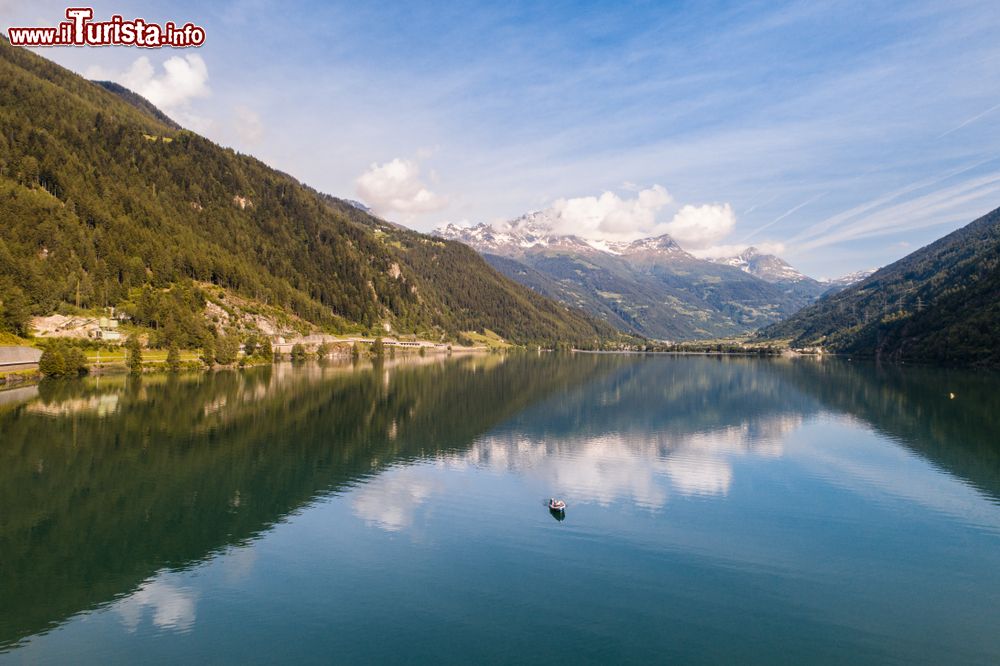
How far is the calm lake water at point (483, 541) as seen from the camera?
82.3 feet

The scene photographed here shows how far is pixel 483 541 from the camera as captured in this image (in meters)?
37.7

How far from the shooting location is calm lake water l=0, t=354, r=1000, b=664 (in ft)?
82.3

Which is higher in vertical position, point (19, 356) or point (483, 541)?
point (19, 356)

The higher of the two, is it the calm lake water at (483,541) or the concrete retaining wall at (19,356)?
the concrete retaining wall at (19,356)

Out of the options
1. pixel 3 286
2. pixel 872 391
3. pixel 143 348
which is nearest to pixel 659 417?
pixel 872 391

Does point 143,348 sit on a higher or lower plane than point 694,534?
higher

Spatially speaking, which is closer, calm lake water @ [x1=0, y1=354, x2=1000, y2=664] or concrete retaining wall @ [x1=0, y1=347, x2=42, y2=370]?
calm lake water @ [x1=0, y1=354, x2=1000, y2=664]

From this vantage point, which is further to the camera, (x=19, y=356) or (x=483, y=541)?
(x=19, y=356)

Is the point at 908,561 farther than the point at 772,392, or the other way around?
the point at 772,392

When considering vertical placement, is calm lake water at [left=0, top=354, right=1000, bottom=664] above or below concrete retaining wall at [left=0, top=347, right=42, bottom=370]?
below

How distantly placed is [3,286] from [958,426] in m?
191

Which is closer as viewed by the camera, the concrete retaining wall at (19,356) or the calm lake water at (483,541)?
the calm lake water at (483,541)

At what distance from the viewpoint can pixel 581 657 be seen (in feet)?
77.7

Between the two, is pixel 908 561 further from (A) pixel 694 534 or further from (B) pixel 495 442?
(B) pixel 495 442
